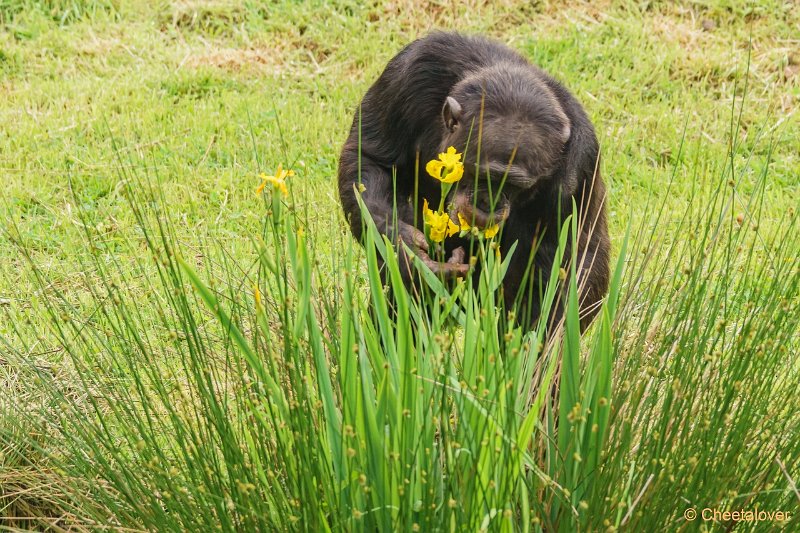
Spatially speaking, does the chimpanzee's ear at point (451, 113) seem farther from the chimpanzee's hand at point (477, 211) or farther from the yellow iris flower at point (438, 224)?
the yellow iris flower at point (438, 224)

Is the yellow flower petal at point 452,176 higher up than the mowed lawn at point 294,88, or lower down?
higher up

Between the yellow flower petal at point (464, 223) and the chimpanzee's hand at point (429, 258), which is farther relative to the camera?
the chimpanzee's hand at point (429, 258)

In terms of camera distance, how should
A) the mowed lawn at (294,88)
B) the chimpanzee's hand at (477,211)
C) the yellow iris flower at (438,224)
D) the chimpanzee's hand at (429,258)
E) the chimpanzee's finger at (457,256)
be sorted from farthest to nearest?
the mowed lawn at (294,88)
the chimpanzee's hand at (477,211)
the chimpanzee's finger at (457,256)
the chimpanzee's hand at (429,258)
the yellow iris flower at (438,224)

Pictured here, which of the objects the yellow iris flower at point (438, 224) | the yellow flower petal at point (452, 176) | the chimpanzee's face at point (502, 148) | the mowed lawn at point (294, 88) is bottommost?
the mowed lawn at point (294, 88)

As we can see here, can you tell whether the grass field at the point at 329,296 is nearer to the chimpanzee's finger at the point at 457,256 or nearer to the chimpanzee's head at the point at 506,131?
the chimpanzee's finger at the point at 457,256

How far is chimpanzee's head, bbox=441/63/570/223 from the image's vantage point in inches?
154

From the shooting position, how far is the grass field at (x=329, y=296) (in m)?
2.51

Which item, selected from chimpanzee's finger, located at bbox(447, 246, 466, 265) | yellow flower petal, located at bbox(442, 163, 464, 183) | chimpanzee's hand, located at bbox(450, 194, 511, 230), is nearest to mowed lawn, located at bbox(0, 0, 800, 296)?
chimpanzee's hand, located at bbox(450, 194, 511, 230)

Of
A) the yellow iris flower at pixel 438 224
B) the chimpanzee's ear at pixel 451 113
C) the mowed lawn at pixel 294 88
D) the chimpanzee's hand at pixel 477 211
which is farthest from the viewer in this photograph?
the mowed lawn at pixel 294 88

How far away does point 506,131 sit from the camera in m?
3.97

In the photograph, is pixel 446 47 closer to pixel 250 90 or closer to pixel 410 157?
pixel 410 157

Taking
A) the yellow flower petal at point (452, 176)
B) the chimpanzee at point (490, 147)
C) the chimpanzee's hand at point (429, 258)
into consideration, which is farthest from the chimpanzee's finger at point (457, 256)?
the yellow flower petal at point (452, 176)

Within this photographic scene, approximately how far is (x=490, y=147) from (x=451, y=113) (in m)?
0.24

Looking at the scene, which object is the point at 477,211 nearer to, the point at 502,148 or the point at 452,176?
the point at 502,148
